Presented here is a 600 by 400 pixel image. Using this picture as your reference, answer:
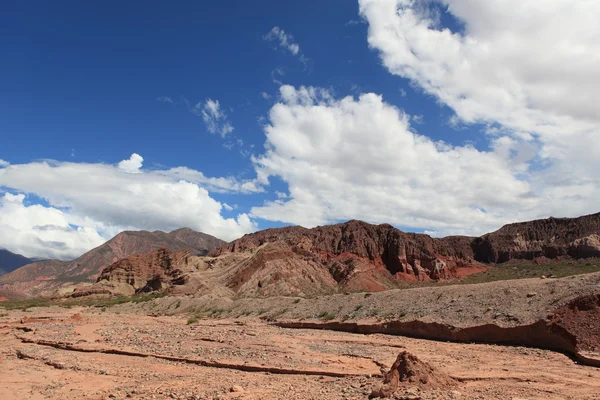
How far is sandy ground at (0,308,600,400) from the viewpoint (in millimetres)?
9875

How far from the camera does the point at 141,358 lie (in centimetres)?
1455

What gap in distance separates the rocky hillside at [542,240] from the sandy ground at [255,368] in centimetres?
9191

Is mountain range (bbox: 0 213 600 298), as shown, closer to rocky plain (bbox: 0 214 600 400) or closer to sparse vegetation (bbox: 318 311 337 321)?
rocky plain (bbox: 0 214 600 400)

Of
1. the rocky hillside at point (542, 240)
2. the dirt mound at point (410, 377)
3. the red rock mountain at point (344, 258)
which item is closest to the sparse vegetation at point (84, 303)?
the red rock mountain at point (344, 258)

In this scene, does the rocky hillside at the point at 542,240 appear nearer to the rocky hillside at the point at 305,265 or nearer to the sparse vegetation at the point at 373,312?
the rocky hillside at the point at 305,265

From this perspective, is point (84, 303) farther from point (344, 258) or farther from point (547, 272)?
point (547, 272)

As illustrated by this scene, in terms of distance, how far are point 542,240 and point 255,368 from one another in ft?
394

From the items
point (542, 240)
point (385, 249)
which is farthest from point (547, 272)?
point (542, 240)

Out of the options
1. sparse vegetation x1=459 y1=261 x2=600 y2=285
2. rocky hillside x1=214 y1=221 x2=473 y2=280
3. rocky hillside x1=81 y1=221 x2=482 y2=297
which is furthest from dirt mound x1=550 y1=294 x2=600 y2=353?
rocky hillside x1=214 y1=221 x2=473 y2=280

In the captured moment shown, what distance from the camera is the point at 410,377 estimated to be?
910 centimetres

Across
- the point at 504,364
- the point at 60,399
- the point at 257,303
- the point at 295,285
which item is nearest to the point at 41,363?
the point at 60,399

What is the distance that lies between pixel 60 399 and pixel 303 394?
5.73m

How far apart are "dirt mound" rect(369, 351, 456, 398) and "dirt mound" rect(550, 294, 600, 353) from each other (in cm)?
835

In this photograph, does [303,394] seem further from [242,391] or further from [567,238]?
[567,238]
